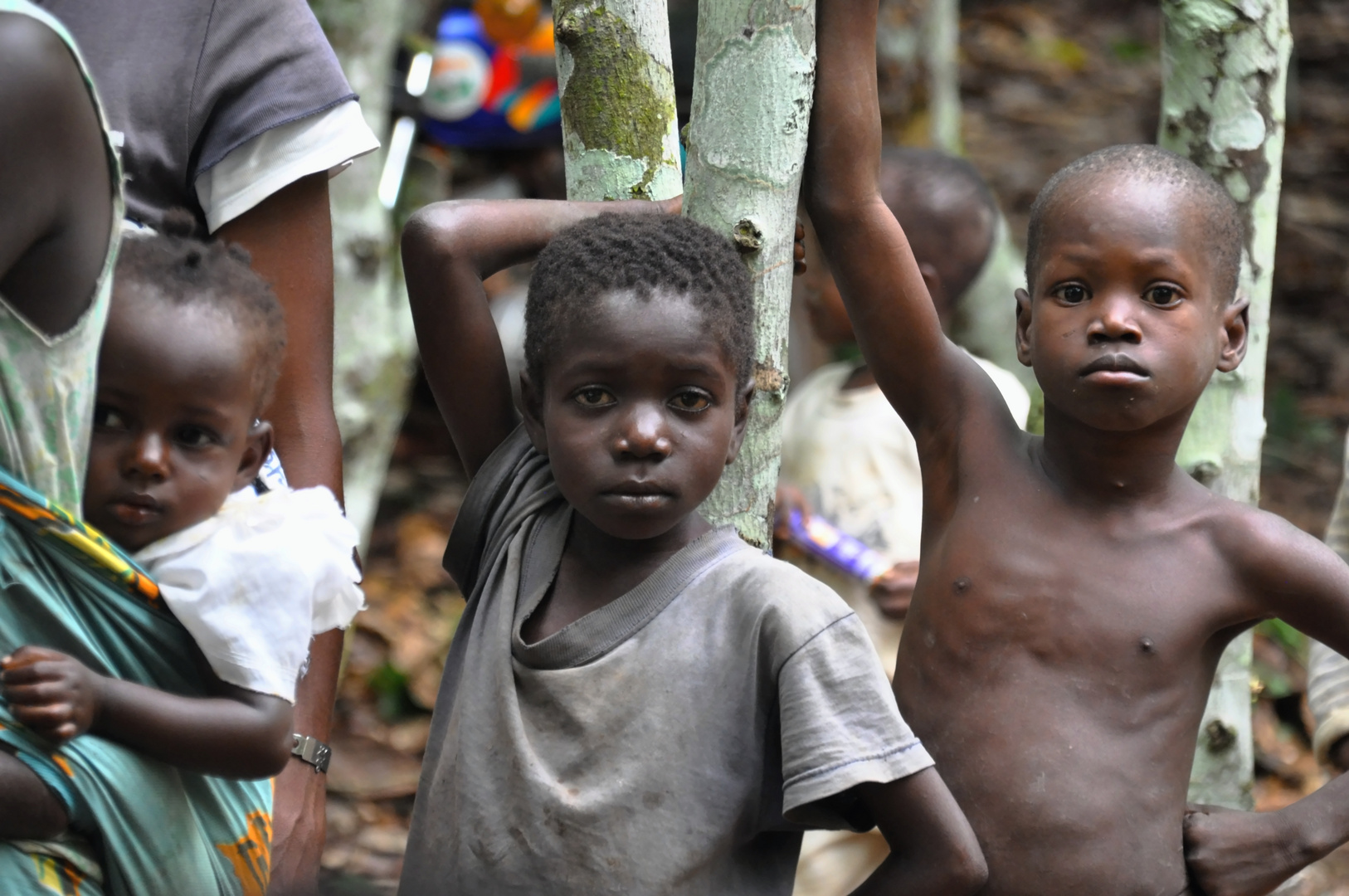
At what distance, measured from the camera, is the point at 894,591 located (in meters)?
3.64

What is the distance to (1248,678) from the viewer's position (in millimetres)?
3416

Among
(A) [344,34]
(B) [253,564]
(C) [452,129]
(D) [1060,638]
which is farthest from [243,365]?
(C) [452,129]

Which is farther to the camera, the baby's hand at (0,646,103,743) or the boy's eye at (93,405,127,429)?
the boy's eye at (93,405,127,429)

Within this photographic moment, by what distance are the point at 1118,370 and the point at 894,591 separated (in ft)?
4.45

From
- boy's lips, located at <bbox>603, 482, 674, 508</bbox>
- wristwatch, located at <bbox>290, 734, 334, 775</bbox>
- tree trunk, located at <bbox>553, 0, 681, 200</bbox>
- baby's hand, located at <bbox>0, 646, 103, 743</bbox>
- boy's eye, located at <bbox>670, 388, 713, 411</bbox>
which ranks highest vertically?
tree trunk, located at <bbox>553, 0, 681, 200</bbox>

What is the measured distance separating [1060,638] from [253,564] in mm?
1278

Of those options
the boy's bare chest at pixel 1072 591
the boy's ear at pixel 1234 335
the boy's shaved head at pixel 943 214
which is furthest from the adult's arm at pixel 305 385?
the boy's shaved head at pixel 943 214

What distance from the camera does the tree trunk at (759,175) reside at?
2305mm

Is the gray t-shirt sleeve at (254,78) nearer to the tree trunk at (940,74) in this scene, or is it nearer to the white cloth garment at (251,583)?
the white cloth garment at (251,583)

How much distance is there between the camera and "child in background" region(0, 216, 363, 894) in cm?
174

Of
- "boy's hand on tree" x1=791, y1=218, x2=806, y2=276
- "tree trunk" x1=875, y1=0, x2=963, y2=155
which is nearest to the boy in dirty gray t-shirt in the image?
"boy's hand on tree" x1=791, y1=218, x2=806, y2=276

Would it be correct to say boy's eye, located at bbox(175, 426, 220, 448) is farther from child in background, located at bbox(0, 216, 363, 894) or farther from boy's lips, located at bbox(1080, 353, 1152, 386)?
boy's lips, located at bbox(1080, 353, 1152, 386)

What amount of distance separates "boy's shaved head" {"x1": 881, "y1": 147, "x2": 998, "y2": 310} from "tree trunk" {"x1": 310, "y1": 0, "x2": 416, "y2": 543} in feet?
5.24

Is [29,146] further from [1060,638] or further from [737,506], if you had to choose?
[1060,638]
